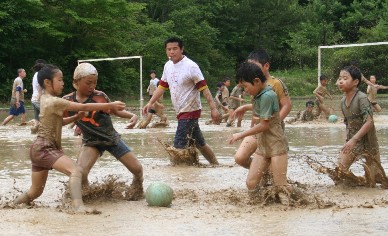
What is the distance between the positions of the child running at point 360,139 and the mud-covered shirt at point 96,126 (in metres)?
2.66

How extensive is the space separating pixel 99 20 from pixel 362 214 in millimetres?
36676

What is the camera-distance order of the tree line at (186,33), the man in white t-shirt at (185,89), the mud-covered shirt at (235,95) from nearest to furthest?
the man in white t-shirt at (185,89), the mud-covered shirt at (235,95), the tree line at (186,33)

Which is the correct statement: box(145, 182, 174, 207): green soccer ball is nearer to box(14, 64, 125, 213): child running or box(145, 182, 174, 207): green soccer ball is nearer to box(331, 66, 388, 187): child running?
box(14, 64, 125, 213): child running

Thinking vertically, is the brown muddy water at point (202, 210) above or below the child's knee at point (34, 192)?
below

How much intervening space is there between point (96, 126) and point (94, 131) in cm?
6

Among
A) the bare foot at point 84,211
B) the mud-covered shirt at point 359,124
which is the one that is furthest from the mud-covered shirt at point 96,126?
the mud-covered shirt at point 359,124

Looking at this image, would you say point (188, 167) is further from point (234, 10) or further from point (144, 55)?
point (234, 10)

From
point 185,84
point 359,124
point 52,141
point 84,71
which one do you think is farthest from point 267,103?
point 185,84

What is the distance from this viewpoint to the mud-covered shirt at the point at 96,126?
26.9 feet

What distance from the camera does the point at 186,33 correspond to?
54.0 m

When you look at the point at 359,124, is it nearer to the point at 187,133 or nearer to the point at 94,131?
the point at 187,133

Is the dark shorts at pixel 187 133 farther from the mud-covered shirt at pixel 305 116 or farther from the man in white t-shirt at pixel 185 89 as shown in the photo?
the mud-covered shirt at pixel 305 116

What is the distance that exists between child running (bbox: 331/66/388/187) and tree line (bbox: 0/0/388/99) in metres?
20.8

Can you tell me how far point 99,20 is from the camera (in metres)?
42.7
